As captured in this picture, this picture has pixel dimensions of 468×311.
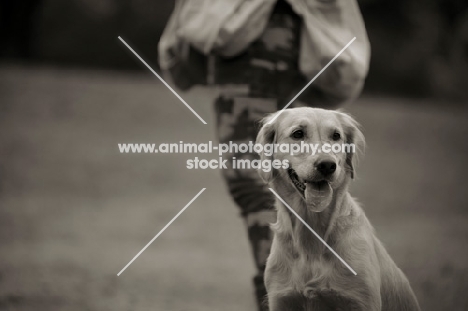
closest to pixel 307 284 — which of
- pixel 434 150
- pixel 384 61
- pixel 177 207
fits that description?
pixel 384 61

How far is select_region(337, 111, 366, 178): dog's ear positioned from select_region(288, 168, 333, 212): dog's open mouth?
82mm

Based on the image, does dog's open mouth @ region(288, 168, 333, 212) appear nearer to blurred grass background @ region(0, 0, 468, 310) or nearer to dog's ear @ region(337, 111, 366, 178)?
dog's ear @ region(337, 111, 366, 178)

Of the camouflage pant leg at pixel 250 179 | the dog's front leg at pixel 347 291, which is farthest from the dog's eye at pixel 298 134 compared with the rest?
the dog's front leg at pixel 347 291

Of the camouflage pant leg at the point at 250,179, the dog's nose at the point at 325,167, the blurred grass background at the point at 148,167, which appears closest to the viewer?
the dog's nose at the point at 325,167

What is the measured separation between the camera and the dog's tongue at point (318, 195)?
1222 mm

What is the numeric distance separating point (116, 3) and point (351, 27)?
2.42ft

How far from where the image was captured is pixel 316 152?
3.92 ft

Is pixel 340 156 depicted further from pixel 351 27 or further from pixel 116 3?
pixel 116 3

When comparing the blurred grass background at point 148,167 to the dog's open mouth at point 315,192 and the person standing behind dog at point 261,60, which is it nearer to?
the person standing behind dog at point 261,60

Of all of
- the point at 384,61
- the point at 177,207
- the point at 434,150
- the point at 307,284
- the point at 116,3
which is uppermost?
the point at 116,3

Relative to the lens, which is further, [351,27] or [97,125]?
[97,125]

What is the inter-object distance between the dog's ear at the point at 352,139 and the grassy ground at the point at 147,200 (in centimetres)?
8

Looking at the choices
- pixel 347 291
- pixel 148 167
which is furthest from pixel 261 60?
pixel 148 167

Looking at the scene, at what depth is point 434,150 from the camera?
252 cm
